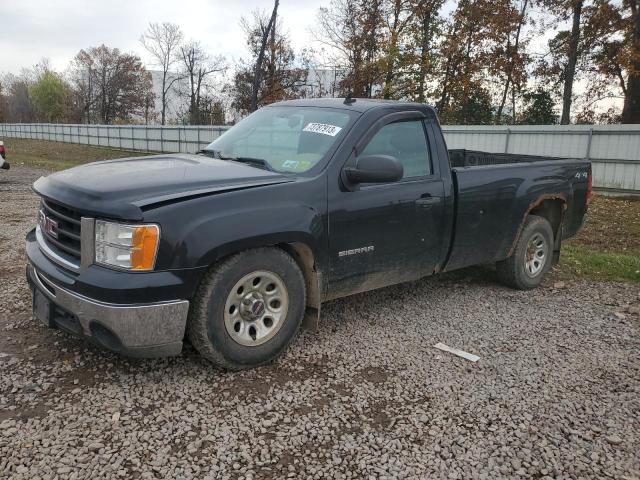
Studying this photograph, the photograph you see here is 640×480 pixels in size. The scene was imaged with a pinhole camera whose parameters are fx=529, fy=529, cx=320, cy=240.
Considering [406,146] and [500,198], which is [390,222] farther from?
[500,198]

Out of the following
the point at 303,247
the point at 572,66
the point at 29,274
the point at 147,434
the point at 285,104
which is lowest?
the point at 147,434

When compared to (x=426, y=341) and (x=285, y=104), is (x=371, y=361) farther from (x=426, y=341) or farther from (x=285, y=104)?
(x=285, y=104)

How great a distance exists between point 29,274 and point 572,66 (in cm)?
2655

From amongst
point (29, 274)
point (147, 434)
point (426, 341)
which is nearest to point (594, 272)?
point (426, 341)

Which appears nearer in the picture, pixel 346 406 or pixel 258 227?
pixel 346 406

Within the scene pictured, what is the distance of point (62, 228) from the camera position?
3381 millimetres

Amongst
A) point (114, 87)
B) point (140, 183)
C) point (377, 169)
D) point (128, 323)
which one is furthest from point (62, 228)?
point (114, 87)

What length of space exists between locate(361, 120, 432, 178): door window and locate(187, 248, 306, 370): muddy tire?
126cm

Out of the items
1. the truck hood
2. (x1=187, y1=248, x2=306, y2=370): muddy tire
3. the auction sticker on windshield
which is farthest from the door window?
(x1=187, y1=248, x2=306, y2=370): muddy tire

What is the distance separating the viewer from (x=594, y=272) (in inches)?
254

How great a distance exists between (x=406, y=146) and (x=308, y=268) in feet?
4.71

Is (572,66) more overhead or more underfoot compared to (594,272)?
more overhead

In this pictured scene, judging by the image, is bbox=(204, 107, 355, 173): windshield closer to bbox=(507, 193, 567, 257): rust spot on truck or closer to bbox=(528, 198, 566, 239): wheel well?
bbox=(507, 193, 567, 257): rust spot on truck

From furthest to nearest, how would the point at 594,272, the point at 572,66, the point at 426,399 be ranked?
the point at 572,66, the point at 594,272, the point at 426,399
